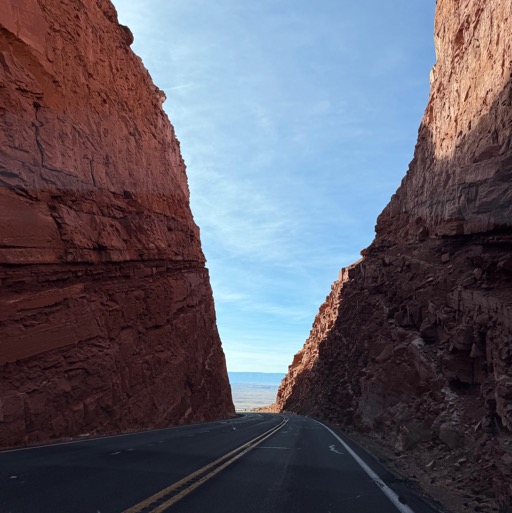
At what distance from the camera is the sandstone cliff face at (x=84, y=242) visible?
64.4 feet

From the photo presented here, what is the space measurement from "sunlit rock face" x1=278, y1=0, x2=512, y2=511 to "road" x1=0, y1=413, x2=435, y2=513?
221 centimetres

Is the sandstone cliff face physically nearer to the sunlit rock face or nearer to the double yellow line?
the double yellow line

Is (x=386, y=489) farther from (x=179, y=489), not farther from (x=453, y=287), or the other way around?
(x=453, y=287)

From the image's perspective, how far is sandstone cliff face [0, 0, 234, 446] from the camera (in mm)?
19625

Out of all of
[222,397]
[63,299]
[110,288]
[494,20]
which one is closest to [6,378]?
[63,299]

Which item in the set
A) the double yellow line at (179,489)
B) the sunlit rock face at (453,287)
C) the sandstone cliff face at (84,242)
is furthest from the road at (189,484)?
the sandstone cliff face at (84,242)

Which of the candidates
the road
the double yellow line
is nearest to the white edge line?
the road

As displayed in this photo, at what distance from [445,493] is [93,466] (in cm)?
684

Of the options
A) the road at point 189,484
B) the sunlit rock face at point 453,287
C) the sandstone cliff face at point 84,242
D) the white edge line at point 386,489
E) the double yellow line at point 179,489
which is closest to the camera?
the double yellow line at point 179,489

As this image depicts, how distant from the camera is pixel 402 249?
31781 millimetres

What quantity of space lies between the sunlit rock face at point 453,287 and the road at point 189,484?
2.21m

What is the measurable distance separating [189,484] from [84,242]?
720 inches

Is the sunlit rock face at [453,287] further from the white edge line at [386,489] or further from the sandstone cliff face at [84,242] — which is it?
the sandstone cliff face at [84,242]

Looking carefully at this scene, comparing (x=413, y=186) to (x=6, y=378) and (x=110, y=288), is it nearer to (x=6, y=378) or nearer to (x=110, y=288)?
(x=110, y=288)
